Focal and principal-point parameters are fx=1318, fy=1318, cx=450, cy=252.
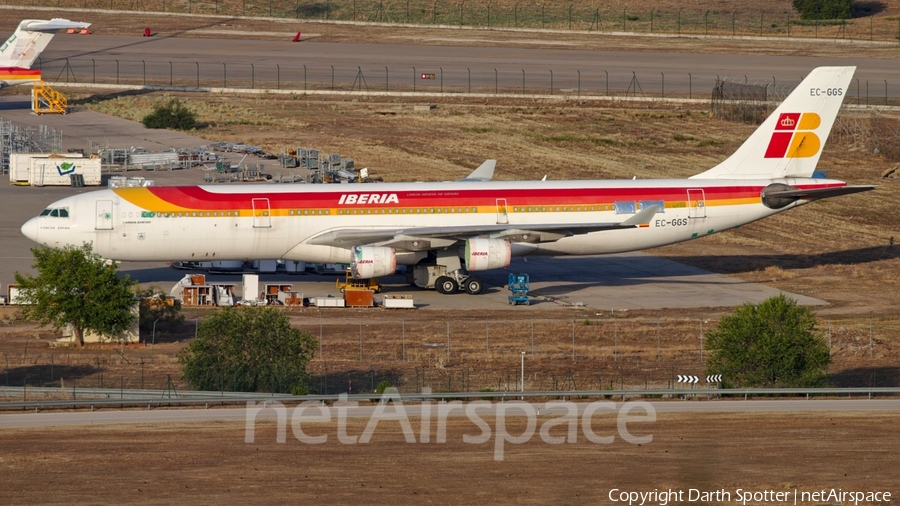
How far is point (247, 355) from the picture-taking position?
40438 millimetres

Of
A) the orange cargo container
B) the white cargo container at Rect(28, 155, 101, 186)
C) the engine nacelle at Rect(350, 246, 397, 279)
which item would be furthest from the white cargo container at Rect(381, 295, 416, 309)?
the white cargo container at Rect(28, 155, 101, 186)

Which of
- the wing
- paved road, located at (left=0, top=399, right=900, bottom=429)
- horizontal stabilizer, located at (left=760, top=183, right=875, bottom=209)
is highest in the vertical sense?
horizontal stabilizer, located at (left=760, top=183, right=875, bottom=209)

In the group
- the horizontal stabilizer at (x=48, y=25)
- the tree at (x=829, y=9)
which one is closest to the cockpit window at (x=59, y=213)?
the horizontal stabilizer at (x=48, y=25)

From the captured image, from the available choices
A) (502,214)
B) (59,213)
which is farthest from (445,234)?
(59,213)

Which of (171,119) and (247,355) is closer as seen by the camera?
(247,355)

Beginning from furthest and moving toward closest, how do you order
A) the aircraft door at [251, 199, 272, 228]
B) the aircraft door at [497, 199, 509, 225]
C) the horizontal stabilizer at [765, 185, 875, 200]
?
the horizontal stabilizer at [765, 185, 875, 200] → the aircraft door at [497, 199, 509, 225] → the aircraft door at [251, 199, 272, 228]

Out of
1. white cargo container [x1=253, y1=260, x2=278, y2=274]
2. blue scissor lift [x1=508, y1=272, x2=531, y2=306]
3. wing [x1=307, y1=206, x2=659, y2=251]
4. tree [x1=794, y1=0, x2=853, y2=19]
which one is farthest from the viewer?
tree [x1=794, y1=0, x2=853, y2=19]

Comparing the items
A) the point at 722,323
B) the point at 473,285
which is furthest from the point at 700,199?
the point at 722,323

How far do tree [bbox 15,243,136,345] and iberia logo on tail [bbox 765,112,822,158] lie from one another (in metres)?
28.4

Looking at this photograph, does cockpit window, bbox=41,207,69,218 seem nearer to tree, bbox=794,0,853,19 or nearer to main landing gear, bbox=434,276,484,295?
main landing gear, bbox=434,276,484,295

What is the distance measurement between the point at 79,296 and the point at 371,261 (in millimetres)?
11586

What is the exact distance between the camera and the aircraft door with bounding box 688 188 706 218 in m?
55.5

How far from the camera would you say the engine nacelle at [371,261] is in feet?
170

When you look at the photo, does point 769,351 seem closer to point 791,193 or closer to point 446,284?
point 791,193
